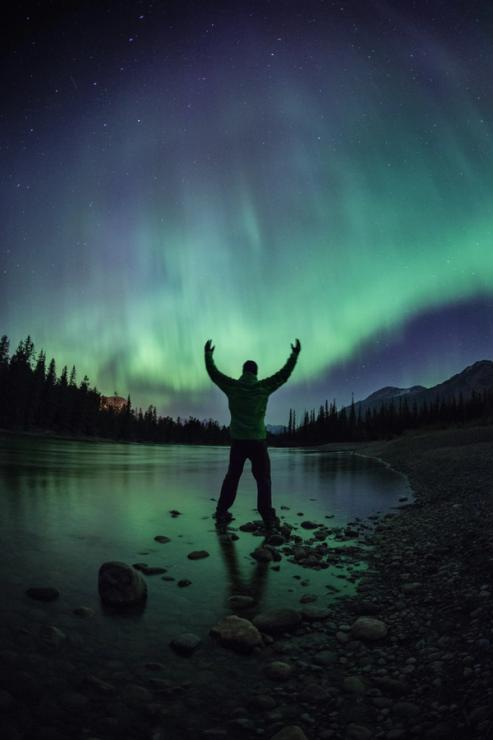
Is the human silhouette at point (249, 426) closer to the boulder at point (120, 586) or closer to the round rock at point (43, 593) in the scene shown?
the boulder at point (120, 586)

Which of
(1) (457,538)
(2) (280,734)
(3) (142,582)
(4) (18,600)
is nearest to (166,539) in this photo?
(3) (142,582)

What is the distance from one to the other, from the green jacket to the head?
12 centimetres

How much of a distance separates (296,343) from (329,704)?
7.41m

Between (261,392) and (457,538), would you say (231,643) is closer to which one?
(457,538)

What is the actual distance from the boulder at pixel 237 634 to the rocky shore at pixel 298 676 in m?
0.01

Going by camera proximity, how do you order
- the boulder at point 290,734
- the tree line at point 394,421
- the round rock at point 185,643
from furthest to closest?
1. the tree line at point 394,421
2. the round rock at point 185,643
3. the boulder at point 290,734

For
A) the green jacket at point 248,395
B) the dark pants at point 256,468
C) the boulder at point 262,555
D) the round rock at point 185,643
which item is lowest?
the boulder at point 262,555

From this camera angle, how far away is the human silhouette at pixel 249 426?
957cm

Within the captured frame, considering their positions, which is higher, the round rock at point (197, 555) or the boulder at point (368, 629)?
the boulder at point (368, 629)

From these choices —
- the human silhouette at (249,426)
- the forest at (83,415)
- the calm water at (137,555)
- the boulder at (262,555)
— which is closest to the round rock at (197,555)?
the calm water at (137,555)

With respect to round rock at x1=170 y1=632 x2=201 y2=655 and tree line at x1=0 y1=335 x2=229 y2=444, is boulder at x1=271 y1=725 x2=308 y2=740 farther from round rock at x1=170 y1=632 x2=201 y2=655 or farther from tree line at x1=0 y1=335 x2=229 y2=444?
tree line at x1=0 y1=335 x2=229 y2=444

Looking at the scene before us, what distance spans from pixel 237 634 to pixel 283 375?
6411 millimetres

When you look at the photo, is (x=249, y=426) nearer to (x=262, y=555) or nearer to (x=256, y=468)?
(x=256, y=468)

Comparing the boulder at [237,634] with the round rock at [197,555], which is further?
the round rock at [197,555]
